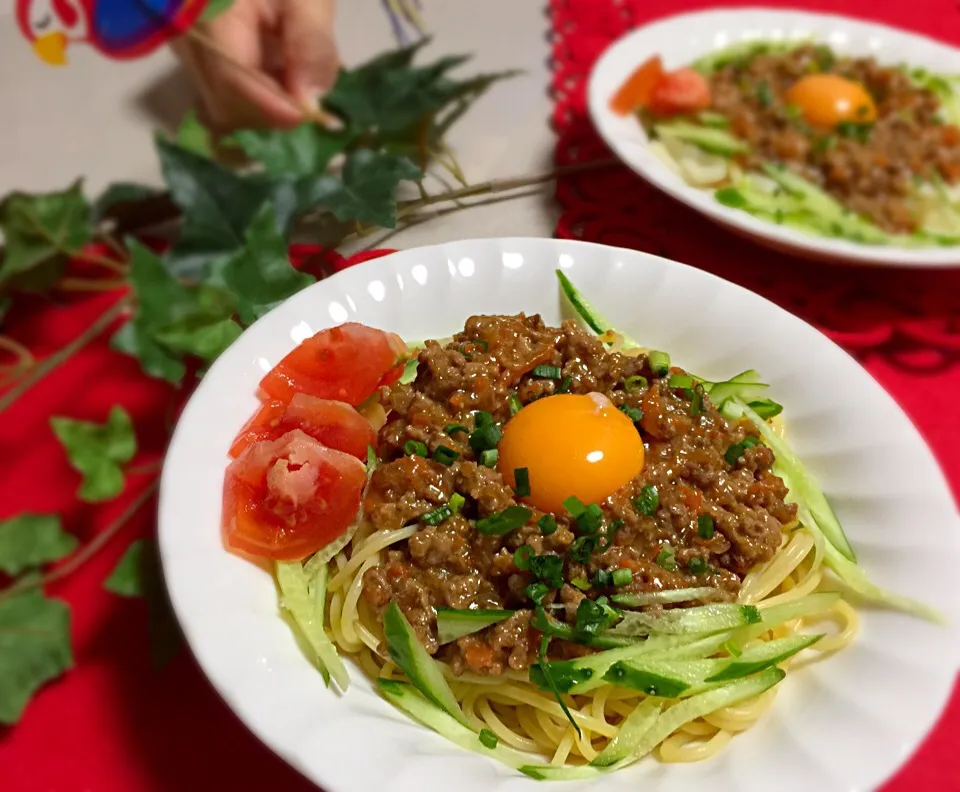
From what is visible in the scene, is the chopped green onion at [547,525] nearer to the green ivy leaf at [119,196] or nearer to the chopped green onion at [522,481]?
the chopped green onion at [522,481]

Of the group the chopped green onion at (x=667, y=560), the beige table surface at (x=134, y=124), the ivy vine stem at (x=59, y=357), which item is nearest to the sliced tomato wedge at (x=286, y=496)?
the chopped green onion at (x=667, y=560)

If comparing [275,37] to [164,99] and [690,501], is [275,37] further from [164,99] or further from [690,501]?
[690,501]

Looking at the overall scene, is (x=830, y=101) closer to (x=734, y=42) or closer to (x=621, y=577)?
(x=734, y=42)

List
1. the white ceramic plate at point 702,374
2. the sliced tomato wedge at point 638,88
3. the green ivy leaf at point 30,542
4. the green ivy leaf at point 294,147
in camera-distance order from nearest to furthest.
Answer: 1. the white ceramic plate at point 702,374
2. the green ivy leaf at point 30,542
3. the green ivy leaf at point 294,147
4. the sliced tomato wedge at point 638,88

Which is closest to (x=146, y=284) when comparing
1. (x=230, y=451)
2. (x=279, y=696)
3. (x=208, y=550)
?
(x=230, y=451)

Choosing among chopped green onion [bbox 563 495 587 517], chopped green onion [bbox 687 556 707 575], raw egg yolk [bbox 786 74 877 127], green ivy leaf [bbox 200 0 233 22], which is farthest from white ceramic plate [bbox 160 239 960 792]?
raw egg yolk [bbox 786 74 877 127]

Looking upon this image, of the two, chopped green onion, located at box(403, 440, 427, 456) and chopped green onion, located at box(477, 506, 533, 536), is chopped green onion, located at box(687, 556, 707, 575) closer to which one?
chopped green onion, located at box(477, 506, 533, 536)

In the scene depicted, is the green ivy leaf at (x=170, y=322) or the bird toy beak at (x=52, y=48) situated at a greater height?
the bird toy beak at (x=52, y=48)

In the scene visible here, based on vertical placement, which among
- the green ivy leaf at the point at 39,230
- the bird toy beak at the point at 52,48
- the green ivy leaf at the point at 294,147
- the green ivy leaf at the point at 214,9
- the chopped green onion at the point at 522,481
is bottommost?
the chopped green onion at the point at 522,481
